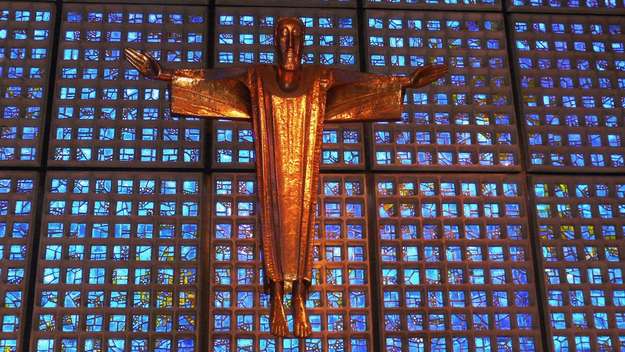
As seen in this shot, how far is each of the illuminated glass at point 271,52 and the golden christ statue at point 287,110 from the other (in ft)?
1.94

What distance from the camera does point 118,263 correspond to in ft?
18.3

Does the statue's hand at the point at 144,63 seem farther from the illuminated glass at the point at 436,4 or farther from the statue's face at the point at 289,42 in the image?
the illuminated glass at the point at 436,4

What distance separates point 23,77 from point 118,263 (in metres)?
1.43

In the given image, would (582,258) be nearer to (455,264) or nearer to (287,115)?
(455,264)

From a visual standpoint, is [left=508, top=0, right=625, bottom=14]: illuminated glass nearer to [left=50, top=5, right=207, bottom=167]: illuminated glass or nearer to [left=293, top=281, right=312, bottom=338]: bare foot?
[left=50, top=5, right=207, bottom=167]: illuminated glass

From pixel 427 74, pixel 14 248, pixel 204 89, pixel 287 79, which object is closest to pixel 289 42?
pixel 287 79

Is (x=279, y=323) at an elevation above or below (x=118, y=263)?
below

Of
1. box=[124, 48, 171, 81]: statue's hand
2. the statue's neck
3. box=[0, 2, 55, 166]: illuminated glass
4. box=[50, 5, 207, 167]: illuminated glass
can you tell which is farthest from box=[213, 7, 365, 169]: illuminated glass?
box=[0, 2, 55, 166]: illuminated glass

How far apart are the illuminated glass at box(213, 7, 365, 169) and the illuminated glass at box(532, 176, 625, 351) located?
127 centimetres

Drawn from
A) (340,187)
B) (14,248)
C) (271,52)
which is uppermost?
(271,52)

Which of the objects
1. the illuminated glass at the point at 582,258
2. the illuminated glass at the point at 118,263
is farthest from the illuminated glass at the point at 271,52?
the illuminated glass at the point at 582,258

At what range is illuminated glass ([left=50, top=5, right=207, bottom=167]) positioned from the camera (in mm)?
5875

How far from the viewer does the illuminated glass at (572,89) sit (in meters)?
6.13

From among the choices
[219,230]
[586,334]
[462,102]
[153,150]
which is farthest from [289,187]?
[586,334]
